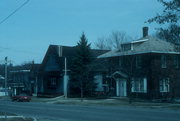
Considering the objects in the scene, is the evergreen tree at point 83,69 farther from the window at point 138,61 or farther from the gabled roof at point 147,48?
the window at point 138,61

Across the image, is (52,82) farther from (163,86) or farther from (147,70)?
(163,86)

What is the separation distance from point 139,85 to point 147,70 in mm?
2903

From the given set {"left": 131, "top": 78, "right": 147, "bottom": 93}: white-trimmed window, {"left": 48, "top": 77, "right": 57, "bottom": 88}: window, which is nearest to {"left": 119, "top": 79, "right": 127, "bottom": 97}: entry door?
{"left": 131, "top": 78, "right": 147, "bottom": 93}: white-trimmed window

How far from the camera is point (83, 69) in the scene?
55656 mm

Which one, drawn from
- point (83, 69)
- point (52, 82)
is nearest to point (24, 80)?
point (52, 82)

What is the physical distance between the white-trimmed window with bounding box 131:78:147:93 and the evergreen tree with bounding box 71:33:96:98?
800cm

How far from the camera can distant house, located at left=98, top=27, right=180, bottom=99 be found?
44125 millimetres

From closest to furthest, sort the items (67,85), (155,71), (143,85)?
(155,71) → (143,85) → (67,85)

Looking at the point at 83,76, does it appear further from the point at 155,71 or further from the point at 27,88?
the point at 27,88

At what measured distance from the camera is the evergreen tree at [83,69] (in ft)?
180

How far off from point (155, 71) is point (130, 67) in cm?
314

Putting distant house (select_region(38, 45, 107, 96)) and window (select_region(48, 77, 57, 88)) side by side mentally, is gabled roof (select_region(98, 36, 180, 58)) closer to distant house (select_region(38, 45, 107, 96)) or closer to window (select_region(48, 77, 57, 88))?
distant house (select_region(38, 45, 107, 96))

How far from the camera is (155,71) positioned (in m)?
45.1

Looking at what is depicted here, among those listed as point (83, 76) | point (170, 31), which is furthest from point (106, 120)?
point (83, 76)
